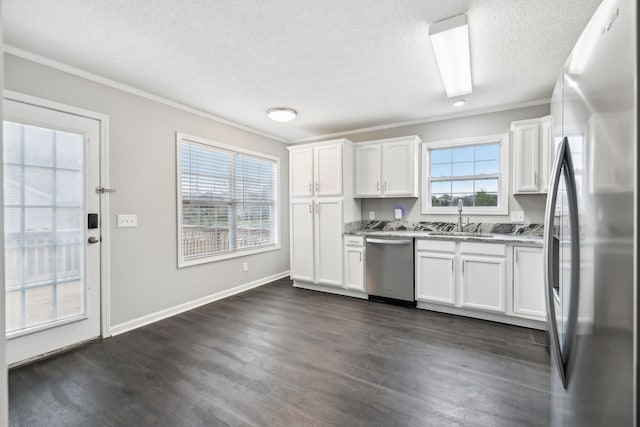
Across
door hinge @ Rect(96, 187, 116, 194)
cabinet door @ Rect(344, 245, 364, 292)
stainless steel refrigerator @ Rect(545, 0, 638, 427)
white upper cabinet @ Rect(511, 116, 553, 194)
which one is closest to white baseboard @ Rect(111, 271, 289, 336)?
door hinge @ Rect(96, 187, 116, 194)

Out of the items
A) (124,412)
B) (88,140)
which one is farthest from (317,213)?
(124,412)

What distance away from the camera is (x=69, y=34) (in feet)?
6.74

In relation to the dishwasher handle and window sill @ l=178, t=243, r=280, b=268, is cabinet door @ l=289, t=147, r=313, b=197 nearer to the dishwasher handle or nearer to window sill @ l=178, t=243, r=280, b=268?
window sill @ l=178, t=243, r=280, b=268

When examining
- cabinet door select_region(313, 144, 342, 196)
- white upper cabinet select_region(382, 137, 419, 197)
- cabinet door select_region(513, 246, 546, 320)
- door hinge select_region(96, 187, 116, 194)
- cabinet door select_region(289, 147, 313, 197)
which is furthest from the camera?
cabinet door select_region(289, 147, 313, 197)

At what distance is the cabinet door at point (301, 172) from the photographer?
4268 mm

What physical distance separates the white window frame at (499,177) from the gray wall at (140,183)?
119 inches

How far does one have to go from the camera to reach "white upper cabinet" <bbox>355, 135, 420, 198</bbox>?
3.88 metres

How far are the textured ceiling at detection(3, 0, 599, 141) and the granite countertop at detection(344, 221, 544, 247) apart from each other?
1546 millimetres

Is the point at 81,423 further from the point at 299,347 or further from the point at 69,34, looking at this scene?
the point at 69,34

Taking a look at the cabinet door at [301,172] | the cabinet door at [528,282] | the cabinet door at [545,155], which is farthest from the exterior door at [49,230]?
the cabinet door at [545,155]

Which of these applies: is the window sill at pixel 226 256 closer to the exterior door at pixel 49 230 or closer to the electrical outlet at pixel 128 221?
the electrical outlet at pixel 128 221

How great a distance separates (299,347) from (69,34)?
300cm

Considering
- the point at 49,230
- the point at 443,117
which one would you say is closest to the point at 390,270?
the point at 443,117

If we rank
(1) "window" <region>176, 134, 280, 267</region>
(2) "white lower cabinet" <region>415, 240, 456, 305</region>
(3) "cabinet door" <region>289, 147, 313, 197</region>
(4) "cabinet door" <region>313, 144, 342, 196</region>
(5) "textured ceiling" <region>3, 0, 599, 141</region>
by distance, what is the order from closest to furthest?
(5) "textured ceiling" <region>3, 0, 599, 141</region> < (2) "white lower cabinet" <region>415, 240, 456, 305</region> < (1) "window" <region>176, 134, 280, 267</region> < (4) "cabinet door" <region>313, 144, 342, 196</region> < (3) "cabinet door" <region>289, 147, 313, 197</region>
